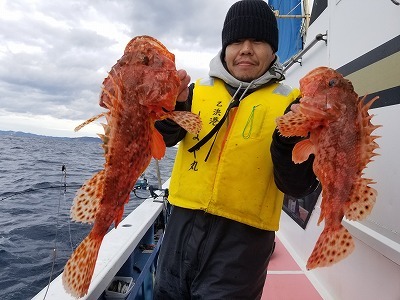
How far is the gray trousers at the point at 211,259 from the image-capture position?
97.1 inches

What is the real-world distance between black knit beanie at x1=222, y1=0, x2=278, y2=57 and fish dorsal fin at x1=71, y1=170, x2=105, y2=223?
1718 millimetres

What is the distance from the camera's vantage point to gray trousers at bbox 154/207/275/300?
2.47 metres

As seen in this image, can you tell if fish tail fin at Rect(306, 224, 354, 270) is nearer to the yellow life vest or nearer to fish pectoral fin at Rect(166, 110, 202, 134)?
the yellow life vest

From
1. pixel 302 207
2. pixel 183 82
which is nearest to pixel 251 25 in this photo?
pixel 183 82

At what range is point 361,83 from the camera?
3402 mm

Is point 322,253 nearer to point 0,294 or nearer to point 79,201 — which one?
point 79,201

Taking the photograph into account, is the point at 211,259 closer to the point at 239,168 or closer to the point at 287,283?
the point at 239,168

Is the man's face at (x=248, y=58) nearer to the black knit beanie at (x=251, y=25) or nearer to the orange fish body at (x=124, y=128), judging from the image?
the black knit beanie at (x=251, y=25)

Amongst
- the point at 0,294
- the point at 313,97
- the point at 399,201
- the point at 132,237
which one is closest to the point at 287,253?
the point at 132,237

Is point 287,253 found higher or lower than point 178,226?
lower

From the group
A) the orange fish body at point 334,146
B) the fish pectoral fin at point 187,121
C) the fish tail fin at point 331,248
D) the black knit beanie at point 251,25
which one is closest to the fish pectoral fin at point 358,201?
the orange fish body at point 334,146

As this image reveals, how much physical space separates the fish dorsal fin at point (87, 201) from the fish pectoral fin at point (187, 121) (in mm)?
583

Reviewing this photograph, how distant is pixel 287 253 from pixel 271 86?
3720 millimetres

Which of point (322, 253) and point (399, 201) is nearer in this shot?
point (322, 253)
